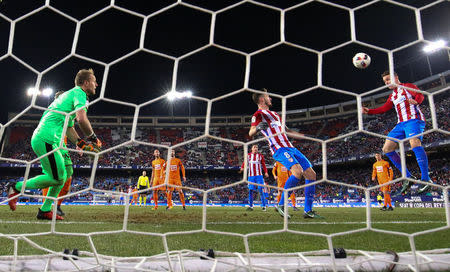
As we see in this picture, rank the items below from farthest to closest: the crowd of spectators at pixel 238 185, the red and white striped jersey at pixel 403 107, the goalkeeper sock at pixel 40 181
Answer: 1. the crowd of spectators at pixel 238 185
2. the red and white striped jersey at pixel 403 107
3. the goalkeeper sock at pixel 40 181

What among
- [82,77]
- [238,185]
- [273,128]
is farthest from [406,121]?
[238,185]

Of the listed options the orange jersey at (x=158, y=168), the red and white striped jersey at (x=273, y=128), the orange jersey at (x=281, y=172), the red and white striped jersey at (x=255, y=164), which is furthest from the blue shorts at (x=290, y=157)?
the orange jersey at (x=158, y=168)

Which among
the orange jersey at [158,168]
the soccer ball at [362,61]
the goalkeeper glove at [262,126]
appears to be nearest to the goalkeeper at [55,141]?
the goalkeeper glove at [262,126]

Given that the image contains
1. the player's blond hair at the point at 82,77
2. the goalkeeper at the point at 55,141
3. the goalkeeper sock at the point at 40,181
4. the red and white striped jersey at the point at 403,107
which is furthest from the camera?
the red and white striped jersey at the point at 403,107

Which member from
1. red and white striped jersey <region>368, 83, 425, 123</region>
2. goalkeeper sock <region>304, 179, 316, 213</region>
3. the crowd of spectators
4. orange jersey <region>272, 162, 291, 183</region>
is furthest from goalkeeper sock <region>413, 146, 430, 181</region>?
the crowd of spectators

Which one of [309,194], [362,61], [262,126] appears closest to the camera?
[262,126]

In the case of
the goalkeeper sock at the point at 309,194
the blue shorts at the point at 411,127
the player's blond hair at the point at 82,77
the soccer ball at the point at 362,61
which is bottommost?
the goalkeeper sock at the point at 309,194

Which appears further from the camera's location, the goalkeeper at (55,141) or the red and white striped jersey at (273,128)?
the red and white striped jersey at (273,128)

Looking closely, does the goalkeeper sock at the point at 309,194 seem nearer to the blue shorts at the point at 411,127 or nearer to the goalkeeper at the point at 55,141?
the blue shorts at the point at 411,127

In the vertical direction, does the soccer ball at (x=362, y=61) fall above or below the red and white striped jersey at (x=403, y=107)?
above

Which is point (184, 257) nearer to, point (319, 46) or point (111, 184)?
point (319, 46)

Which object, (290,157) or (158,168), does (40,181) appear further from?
(158,168)

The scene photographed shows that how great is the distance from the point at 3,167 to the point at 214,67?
17.5 m

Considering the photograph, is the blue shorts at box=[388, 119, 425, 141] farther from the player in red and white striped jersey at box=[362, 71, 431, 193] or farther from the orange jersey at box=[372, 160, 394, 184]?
the orange jersey at box=[372, 160, 394, 184]
